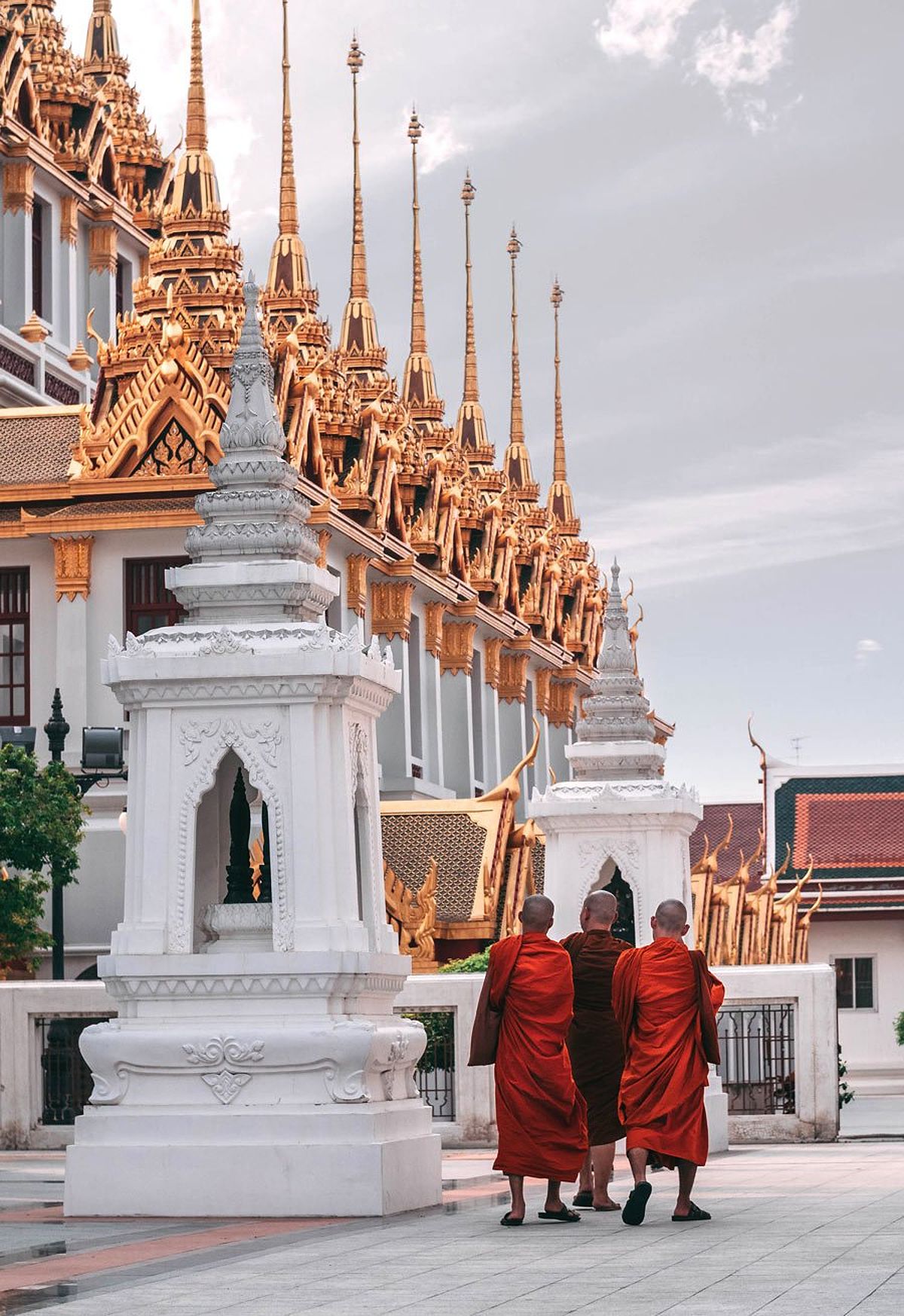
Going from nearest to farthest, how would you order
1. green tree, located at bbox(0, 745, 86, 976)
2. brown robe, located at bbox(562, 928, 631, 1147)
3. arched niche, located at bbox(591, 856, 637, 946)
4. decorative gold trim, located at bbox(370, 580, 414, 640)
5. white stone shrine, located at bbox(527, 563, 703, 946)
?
brown robe, located at bbox(562, 928, 631, 1147)
white stone shrine, located at bbox(527, 563, 703, 946)
arched niche, located at bbox(591, 856, 637, 946)
green tree, located at bbox(0, 745, 86, 976)
decorative gold trim, located at bbox(370, 580, 414, 640)

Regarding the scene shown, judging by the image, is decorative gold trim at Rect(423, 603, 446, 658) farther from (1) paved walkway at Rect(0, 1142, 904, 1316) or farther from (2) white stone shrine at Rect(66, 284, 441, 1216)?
(1) paved walkway at Rect(0, 1142, 904, 1316)

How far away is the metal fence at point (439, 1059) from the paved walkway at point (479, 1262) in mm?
5302

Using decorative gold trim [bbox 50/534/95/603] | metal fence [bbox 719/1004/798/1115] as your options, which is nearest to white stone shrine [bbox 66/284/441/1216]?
metal fence [bbox 719/1004/798/1115]

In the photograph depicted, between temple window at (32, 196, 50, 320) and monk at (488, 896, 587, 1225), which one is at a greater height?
temple window at (32, 196, 50, 320)

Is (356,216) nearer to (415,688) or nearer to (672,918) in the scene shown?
(415,688)

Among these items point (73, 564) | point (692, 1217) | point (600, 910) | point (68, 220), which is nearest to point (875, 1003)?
point (68, 220)

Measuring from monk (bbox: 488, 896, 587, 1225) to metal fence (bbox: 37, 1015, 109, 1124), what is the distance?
7839mm

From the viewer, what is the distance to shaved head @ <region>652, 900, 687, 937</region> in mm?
13594

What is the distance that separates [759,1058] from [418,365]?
2806 centimetres

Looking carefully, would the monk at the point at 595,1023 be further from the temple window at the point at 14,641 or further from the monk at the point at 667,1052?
the temple window at the point at 14,641

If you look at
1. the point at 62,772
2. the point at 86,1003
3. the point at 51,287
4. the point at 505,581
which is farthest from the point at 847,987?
the point at 86,1003

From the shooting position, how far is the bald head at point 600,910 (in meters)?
14.2

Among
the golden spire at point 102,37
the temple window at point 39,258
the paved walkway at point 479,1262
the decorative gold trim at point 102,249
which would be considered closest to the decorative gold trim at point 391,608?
the temple window at point 39,258

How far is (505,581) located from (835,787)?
1543 cm
